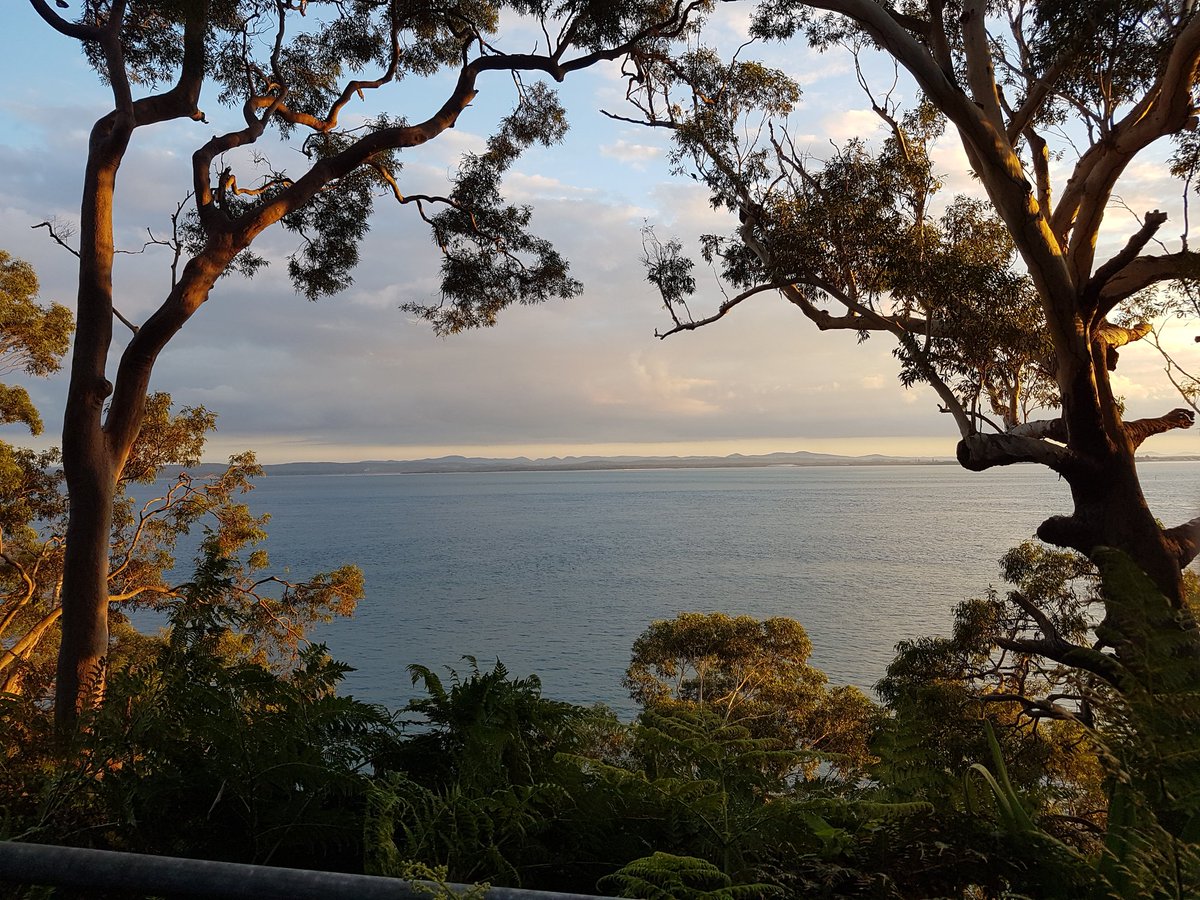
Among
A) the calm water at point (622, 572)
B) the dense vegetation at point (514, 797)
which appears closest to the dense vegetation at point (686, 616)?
the dense vegetation at point (514, 797)

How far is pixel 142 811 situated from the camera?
1.05m

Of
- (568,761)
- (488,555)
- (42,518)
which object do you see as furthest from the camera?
(488,555)

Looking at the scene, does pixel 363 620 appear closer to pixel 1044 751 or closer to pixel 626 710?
pixel 626 710

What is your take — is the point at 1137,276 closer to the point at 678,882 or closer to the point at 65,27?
the point at 678,882

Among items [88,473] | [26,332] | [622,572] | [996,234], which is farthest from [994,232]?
[622,572]

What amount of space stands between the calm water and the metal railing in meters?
3.26

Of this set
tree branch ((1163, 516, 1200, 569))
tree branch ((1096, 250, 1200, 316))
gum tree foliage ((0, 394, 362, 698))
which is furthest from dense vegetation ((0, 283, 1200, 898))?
gum tree foliage ((0, 394, 362, 698))

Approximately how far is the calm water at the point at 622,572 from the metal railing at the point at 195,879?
3262mm

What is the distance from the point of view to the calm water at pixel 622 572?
3544 centimetres

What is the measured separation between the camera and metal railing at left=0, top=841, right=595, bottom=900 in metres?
0.74

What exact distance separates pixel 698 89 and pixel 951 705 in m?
8.15

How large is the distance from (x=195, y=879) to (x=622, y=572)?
57.3 metres

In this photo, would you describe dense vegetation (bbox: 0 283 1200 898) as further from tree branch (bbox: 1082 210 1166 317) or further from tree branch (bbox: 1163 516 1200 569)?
tree branch (bbox: 1163 516 1200 569)

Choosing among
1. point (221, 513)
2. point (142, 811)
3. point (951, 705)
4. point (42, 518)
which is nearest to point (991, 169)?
point (951, 705)
